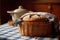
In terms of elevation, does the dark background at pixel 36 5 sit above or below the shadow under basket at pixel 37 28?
above

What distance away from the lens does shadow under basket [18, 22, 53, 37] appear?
934 millimetres

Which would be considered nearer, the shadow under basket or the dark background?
the shadow under basket

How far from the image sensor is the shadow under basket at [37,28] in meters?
0.93

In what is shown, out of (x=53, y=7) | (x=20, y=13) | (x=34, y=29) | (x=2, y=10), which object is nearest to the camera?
(x=34, y=29)

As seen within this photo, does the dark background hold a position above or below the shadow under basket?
above

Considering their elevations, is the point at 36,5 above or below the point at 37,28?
above

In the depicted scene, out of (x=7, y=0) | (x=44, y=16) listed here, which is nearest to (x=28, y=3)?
(x=7, y=0)

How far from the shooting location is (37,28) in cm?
93

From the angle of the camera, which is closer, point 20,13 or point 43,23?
point 43,23

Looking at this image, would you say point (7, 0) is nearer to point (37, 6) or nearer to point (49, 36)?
point (37, 6)

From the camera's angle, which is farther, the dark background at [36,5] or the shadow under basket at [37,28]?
the dark background at [36,5]

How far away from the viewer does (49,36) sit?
970 millimetres

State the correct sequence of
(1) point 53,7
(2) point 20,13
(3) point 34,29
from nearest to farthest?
(3) point 34,29 → (2) point 20,13 → (1) point 53,7

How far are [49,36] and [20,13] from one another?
1.35 ft
